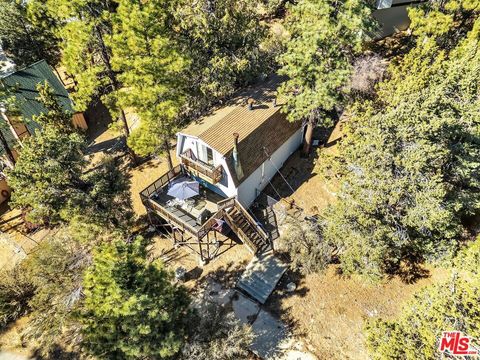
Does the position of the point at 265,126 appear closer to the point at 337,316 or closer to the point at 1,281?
the point at 337,316

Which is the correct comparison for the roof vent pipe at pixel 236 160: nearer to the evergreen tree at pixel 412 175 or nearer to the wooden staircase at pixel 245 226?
the wooden staircase at pixel 245 226

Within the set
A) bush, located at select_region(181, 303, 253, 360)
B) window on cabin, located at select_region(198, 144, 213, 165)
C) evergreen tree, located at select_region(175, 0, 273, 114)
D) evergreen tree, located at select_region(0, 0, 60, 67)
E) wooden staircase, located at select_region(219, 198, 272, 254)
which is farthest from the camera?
evergreen tree, located at select_region(0, 0, 60, 67)

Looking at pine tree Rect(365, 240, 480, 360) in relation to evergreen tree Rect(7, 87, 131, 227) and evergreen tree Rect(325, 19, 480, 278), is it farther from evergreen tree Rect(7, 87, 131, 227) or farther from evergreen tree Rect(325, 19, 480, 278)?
evergreen tree Rect(7, 87, 131, 227)

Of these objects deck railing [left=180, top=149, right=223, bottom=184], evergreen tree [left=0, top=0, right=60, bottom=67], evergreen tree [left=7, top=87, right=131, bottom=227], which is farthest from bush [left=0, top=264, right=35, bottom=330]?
evergreen tree [left=0, top=0, right=60, bottom=67]

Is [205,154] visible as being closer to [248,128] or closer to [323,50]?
[248,128]

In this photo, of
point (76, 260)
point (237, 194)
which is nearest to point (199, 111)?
point (237, 194)

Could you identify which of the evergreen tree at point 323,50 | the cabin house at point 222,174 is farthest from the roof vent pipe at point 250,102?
the evergreen tree at point 323,50
